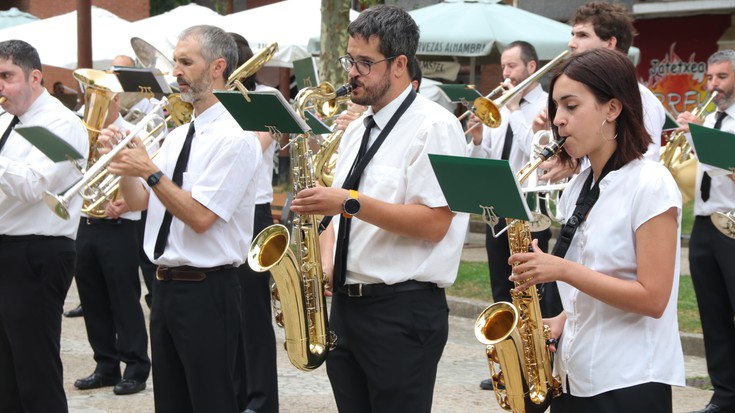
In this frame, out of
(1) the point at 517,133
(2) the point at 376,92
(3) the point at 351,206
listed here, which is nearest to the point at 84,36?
(1) the point at 517,133

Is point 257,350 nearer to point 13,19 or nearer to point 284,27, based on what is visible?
point 284,27

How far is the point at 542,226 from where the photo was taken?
5.32m

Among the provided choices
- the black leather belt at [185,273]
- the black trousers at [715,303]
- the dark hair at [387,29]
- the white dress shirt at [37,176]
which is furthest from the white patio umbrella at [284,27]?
the dark hair at [387,29]

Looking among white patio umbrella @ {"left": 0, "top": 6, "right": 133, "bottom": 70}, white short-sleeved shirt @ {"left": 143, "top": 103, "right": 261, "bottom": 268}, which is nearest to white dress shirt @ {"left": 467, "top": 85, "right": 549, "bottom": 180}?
white short-sleeved shirt @ {"left": 143, "top": 103, "right": 261, "bottom": 268}

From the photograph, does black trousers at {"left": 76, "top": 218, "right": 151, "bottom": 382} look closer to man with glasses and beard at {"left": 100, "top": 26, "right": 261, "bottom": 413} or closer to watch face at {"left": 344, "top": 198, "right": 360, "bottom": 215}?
man with glasses and beard at {"left": 100, "top": 26, "right": 261, "bottom": 413}

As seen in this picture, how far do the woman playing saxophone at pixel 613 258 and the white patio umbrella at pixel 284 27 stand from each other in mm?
10564

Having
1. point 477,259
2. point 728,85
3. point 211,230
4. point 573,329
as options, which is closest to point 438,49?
point 477,259

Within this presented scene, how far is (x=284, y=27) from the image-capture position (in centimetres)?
1448

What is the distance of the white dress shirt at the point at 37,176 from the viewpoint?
511 cm

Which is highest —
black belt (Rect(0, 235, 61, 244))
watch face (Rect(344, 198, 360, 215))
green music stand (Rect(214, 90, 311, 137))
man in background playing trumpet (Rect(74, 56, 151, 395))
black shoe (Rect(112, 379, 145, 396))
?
green music stand (Rect(214, 90, 311, 137))

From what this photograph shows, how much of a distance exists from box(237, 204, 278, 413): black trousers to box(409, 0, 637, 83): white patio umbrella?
6584 millimetres

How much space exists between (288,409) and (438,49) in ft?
23.5

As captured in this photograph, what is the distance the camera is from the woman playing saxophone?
3104mm

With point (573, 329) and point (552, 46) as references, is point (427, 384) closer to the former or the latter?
point (573, 329)
